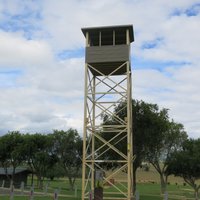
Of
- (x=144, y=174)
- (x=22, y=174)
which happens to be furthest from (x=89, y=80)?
(x=144, y=174)

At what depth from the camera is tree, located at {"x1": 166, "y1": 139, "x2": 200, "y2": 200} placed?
49469mm

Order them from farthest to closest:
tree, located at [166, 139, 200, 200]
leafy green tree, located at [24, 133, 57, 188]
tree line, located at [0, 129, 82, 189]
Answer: leafy green tree, located at [24, 133, 57, 188], tree line, located at [0, 129, 82, 189], tree, located at [166, 139, 200, 200]

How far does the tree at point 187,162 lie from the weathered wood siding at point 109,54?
25894 millimetres

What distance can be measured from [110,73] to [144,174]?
353 feet

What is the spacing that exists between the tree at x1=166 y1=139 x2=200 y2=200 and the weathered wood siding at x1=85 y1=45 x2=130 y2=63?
85.0 feet

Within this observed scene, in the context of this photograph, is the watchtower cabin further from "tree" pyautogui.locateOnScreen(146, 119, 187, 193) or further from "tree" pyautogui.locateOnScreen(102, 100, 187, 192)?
"tree" pyautogui.locateOnScreen(146, 119, 187, 193)

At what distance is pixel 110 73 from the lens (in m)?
29.7

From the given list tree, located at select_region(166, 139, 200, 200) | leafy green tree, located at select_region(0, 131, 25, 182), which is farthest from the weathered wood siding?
leafy green tree, located at select_region(0, 131, 25, 182)

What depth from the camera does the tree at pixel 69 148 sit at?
58.1m

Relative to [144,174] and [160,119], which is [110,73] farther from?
[144,174]

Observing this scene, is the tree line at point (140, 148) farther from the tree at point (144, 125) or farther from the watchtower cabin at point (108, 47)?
the watchtower cabin at point (108, 47)

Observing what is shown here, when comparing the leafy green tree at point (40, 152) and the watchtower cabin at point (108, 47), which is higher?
the watchtower cabin at point (108, 47)

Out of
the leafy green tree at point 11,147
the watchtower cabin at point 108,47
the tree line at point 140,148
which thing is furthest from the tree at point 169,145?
the watchtower cabin at point 108,47

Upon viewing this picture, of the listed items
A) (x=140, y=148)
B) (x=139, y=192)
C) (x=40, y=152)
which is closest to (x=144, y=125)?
(x=140, y=148)
